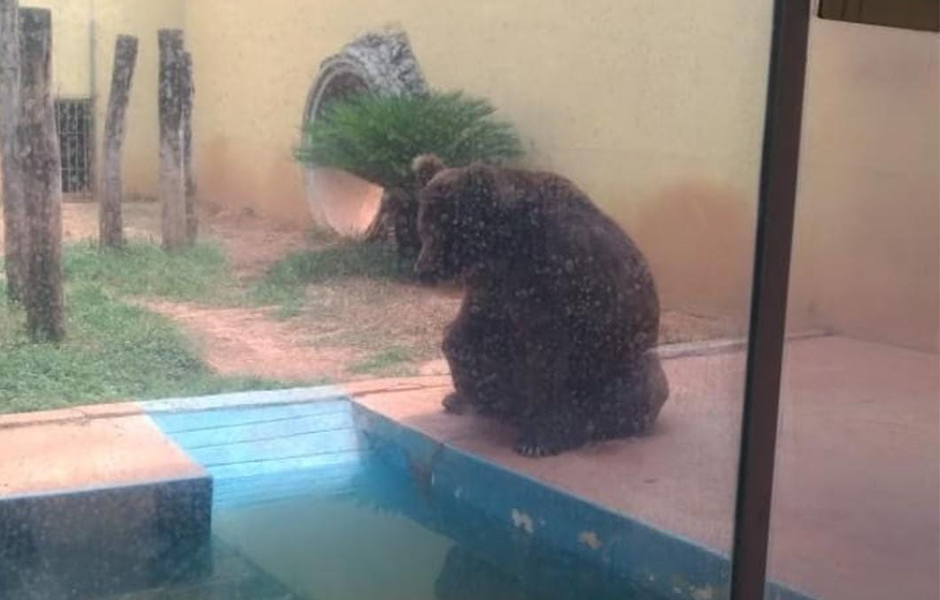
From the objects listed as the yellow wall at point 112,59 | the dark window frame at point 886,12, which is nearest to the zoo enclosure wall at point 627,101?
the yellow wall at point 112,59

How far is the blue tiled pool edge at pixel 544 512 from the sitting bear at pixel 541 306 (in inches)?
2.8

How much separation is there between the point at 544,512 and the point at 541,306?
1.08 ft

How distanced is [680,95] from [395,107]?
48 centimetres

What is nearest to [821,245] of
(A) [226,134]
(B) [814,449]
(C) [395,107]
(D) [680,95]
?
(B) [814,449]

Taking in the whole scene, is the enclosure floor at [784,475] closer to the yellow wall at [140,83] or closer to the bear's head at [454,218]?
the bear's head at [454,218]

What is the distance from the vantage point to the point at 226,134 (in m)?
1.98

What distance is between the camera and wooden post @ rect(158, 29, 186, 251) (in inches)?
75.6

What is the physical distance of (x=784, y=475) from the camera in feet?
8.35

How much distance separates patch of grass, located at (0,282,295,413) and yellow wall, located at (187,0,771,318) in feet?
0.68

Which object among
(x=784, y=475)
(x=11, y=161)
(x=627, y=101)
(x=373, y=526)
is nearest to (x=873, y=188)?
(x=784, y=475)

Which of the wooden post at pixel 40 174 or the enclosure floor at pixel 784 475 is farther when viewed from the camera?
the enclosure floor at pixel 784 475

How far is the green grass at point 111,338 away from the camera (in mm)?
1932

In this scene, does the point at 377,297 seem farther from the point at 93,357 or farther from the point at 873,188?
the point at 873,188

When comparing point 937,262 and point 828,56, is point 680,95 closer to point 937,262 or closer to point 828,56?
point 828,56
